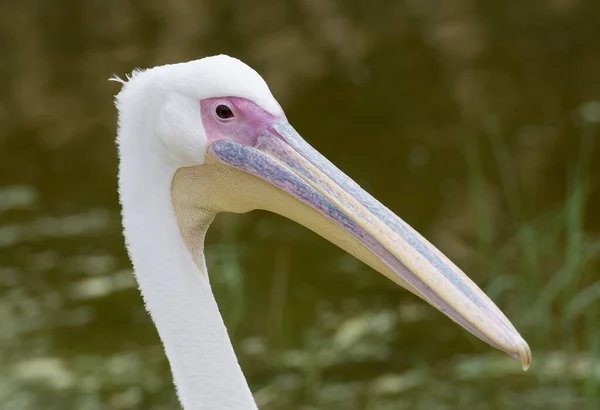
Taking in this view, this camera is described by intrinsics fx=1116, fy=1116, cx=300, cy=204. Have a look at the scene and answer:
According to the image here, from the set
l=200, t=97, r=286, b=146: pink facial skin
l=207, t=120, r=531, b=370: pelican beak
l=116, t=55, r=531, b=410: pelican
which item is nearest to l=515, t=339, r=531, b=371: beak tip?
l=207, t=120, r=531, b=370: pelican beak

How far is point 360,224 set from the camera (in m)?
2.78

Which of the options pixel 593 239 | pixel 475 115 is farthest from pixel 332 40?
pixel 593 239

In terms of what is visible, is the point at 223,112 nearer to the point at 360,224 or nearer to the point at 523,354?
the point at 360,224

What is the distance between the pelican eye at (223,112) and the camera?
2892 millimetres

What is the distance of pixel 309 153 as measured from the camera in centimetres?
289

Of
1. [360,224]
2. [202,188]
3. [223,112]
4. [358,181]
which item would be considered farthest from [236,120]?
[358,181]

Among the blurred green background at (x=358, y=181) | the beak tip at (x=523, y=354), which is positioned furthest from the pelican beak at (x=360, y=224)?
the blurred green background at (x=358, y=181)

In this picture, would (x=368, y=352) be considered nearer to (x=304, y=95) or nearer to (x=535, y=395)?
(x=535, y=395)

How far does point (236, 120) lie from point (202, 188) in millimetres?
212

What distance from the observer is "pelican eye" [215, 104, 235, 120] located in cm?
289

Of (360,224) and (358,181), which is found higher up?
(358,181)

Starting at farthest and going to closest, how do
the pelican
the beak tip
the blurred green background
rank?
1. the blurred green background
2. the pelican
3. the beak tip

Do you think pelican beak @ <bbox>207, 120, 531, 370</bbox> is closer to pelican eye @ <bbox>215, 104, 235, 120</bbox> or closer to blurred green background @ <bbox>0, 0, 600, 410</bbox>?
pelican eye @ <bbox>215, 104, 235, 120</bbox>

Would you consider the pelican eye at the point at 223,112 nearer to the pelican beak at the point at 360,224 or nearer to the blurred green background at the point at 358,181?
the pelican beak at the point at 360,224
